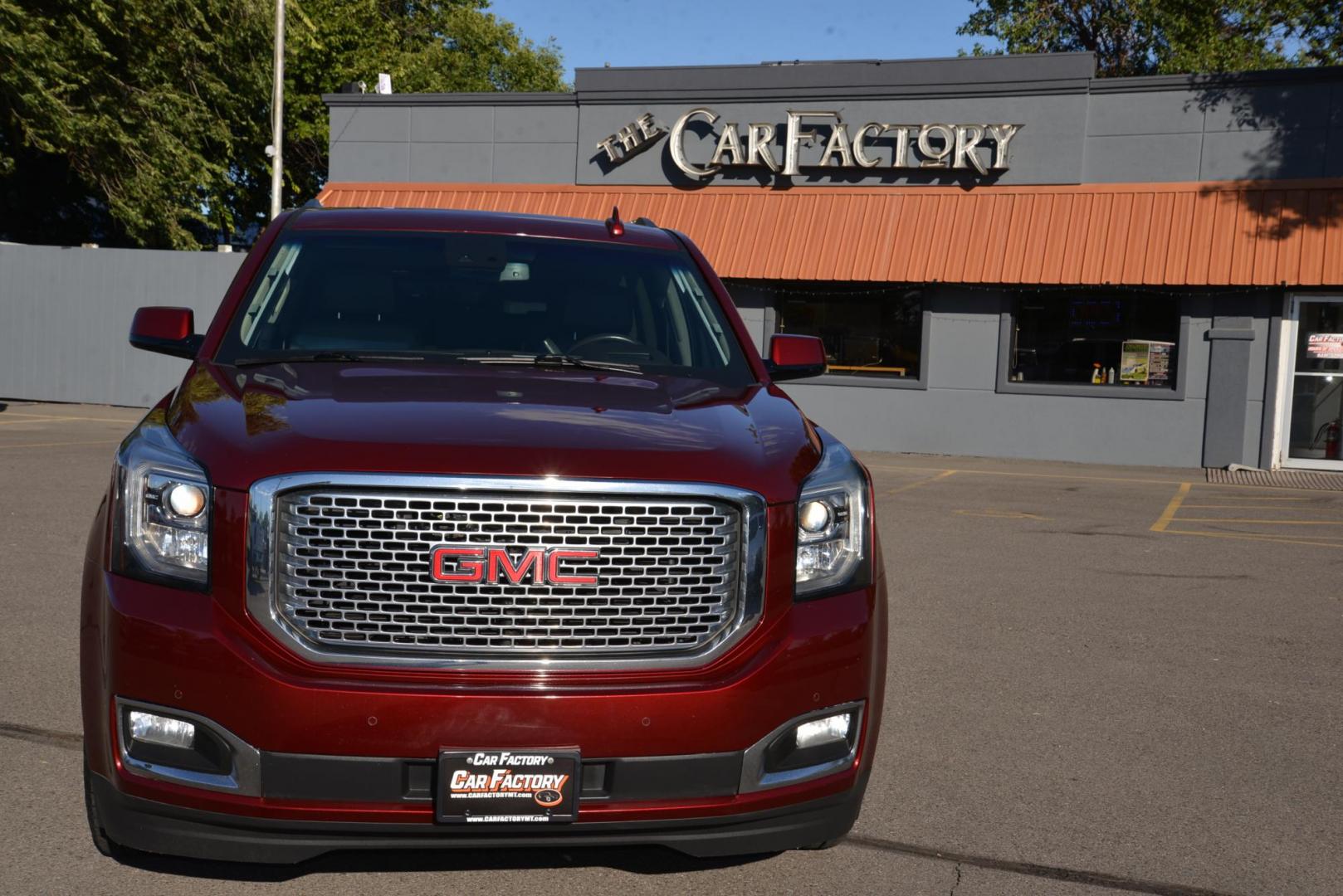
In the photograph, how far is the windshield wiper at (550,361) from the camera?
4.27m

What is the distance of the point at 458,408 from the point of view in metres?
3.47

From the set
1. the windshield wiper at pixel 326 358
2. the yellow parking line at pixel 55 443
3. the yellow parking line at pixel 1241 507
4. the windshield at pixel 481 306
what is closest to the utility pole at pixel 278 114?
the yellow parking line at pixel 55 443

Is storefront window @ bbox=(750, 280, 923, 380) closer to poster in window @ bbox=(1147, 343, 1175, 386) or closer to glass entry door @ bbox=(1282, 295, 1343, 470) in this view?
poster in window @ bbox=(1147, 343, 1175, 386)

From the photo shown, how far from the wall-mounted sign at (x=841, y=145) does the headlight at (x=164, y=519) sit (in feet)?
58.6

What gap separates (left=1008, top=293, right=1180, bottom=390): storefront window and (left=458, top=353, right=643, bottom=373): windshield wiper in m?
16.3

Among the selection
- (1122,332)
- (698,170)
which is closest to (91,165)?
(698,170)

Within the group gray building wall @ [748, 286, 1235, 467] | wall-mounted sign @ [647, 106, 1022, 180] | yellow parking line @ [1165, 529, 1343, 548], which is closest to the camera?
yellow parking line @ [1165, 529, 1343, 548]

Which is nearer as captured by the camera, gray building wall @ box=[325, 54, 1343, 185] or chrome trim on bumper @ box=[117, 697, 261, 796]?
chrome trim on bumper @ box=[117, 697, 261, 796]

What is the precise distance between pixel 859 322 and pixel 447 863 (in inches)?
694

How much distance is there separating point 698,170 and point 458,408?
18.5 meters

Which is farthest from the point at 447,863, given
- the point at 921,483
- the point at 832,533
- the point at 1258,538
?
the point at 921,483

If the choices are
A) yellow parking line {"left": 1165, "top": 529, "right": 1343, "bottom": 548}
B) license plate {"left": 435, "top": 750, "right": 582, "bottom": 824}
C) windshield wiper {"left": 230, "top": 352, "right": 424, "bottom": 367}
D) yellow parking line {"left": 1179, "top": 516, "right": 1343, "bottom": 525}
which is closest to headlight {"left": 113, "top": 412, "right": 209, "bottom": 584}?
license plate {"left": 435, "top": 750, "right": 582, "bottom": 824}

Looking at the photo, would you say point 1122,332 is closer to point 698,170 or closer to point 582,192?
point 698,170

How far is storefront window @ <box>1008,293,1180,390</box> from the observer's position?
19250 mm
